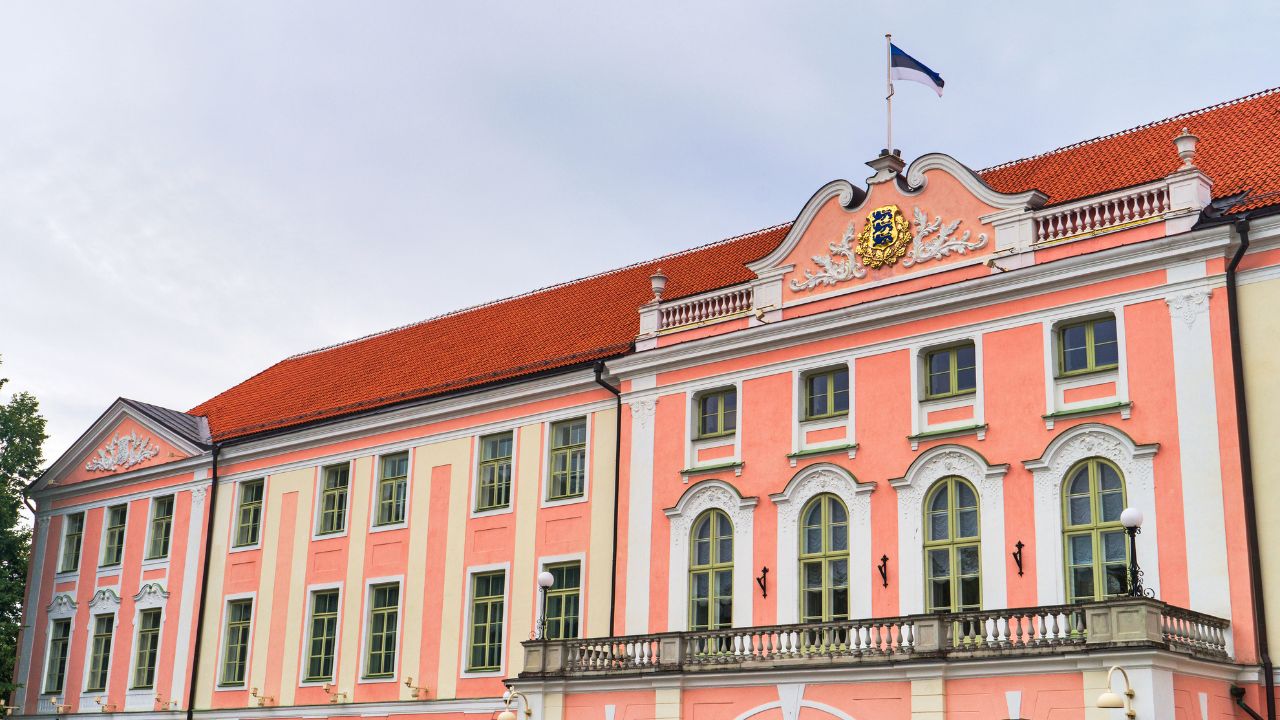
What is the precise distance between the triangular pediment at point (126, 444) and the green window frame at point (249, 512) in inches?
71.6

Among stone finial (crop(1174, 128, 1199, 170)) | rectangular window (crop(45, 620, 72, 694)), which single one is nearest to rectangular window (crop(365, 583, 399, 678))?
rectangular window (crop(45, 620, 72, 694))

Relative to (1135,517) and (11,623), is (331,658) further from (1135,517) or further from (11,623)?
(1135,517)

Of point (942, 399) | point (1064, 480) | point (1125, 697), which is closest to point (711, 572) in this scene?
point (942, 399)

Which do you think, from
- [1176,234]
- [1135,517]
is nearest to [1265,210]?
[1176,234]

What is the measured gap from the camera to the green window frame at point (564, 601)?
2944 centimetres

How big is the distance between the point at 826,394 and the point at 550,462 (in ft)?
22.0

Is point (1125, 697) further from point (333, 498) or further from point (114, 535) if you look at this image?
point (114, 535)

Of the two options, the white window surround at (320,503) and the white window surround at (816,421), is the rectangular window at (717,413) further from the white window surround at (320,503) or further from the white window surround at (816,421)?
the white window surround at (320,503)

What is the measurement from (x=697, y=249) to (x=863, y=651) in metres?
14.5

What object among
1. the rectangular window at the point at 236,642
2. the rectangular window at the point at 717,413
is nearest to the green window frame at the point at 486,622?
the rectangular window at the point at 717,413

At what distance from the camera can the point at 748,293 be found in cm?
2791

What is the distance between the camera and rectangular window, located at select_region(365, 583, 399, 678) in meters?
32.3

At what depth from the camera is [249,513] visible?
36.8 m

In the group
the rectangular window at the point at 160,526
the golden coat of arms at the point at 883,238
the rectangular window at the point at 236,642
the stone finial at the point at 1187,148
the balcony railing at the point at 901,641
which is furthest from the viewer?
the rectangular window at the point at 160,526
